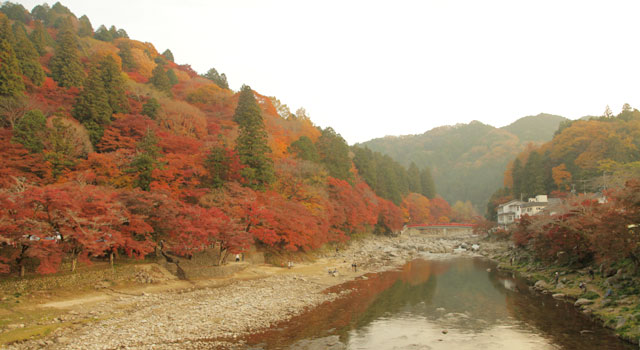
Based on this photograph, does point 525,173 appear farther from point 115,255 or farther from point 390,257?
point 115,255

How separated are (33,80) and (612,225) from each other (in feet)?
153

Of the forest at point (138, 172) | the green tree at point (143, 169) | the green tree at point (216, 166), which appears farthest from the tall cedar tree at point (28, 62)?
the green tree at point (216, 166)

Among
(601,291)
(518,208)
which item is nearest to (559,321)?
(601,291)

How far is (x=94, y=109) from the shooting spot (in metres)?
30.3

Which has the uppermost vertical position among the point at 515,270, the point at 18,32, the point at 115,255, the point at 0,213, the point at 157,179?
the point at 18,32

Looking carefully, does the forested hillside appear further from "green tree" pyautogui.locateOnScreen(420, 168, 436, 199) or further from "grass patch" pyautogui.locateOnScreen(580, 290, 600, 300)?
"green tree" pyautogui.locateOnScreen(420, 168, 436, 199)

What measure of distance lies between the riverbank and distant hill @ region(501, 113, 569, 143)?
393ft

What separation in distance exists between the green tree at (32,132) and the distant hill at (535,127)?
139093 millimetres

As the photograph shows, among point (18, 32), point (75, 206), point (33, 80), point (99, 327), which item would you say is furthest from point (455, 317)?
point (18, 32)

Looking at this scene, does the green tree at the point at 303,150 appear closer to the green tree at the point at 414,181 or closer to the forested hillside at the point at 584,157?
the forested hillside at the point at 584,157

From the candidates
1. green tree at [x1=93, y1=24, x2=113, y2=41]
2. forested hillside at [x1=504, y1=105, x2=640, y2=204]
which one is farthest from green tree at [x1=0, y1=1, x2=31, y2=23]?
forested hillside at [x1=504, y1=105, x2=640, y2=204]

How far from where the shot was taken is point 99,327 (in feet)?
41.1

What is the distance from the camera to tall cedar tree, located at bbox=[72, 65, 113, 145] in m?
30.0

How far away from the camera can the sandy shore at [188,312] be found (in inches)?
452
